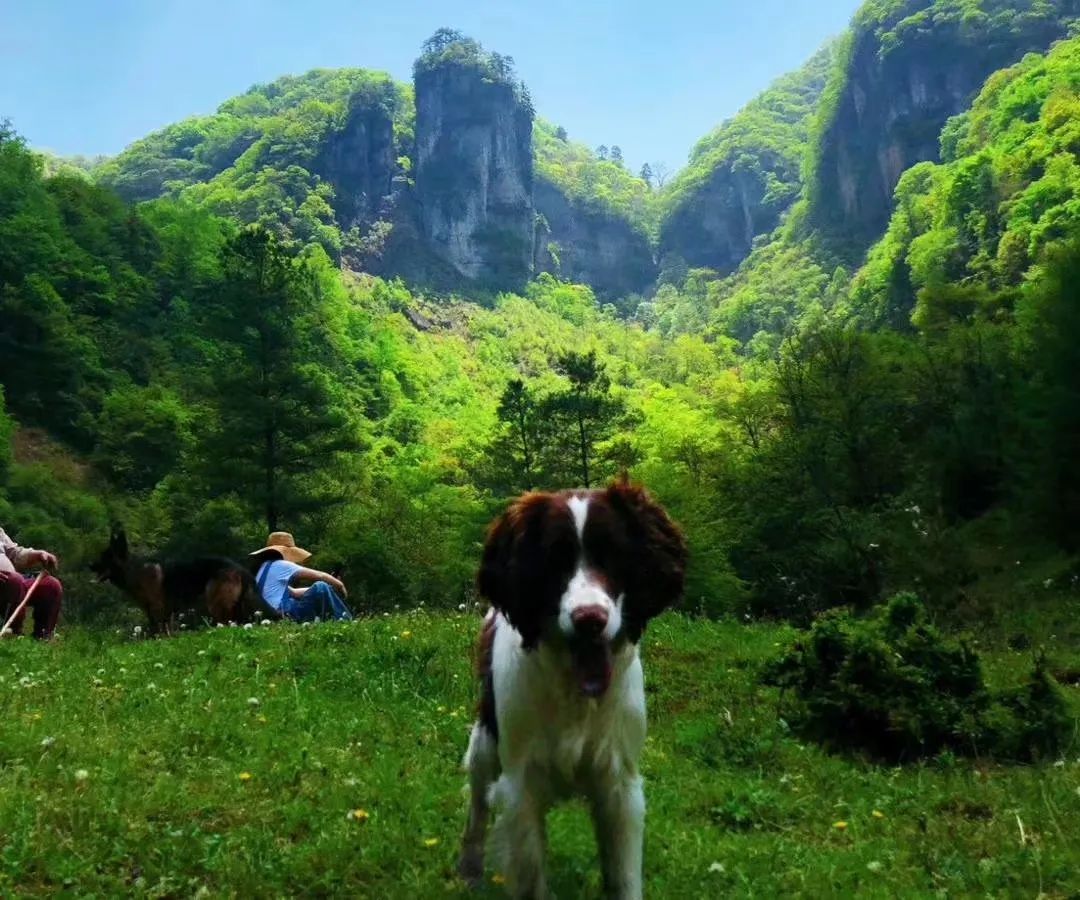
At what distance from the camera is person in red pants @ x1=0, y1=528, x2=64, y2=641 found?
36.6 ft

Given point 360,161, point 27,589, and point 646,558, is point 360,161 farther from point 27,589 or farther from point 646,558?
point 646,558

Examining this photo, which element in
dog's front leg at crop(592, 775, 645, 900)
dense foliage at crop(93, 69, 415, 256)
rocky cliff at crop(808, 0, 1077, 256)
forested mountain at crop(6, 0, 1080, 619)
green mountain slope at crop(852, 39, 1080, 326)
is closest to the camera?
dog's front leg at crop(592, 775, 645, 900)

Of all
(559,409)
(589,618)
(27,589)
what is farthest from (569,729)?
(559,409)

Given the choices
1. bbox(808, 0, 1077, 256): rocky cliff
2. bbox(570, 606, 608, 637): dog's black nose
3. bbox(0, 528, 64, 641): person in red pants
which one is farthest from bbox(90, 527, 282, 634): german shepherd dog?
bbox(808, 0, 1077, 256): rocky cliff

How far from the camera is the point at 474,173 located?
189000mm

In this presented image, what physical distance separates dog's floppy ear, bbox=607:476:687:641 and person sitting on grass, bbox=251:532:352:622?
976 cm

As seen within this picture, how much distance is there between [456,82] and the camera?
19425 cm

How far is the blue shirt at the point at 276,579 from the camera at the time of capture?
1376 cm

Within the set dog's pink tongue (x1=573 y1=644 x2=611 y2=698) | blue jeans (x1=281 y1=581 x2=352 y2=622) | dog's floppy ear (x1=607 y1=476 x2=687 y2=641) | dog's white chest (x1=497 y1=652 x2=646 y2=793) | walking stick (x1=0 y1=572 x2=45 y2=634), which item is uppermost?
dog's floppy ear (x1=607 y1=476 x2=687 y2=641)

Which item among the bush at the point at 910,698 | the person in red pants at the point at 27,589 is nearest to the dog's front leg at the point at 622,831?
the bush at the point at 910,698

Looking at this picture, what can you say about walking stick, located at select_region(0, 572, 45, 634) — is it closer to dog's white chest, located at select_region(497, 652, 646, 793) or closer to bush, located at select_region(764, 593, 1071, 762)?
bush, located at select_region(764, 593, 1071, 762)

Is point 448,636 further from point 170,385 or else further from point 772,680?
point 170,385

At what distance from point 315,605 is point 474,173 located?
608ft

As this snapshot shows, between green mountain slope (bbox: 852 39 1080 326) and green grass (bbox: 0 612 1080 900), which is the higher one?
green mountain slope (bbox: 852 39 1080 326)
